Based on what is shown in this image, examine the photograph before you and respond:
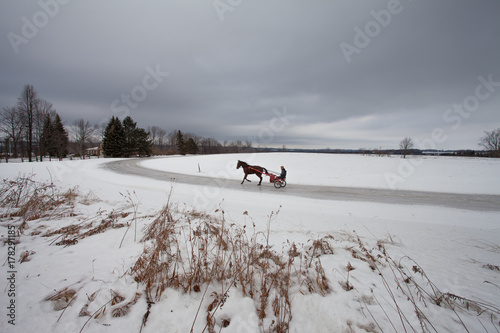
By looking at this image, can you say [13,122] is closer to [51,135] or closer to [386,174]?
[51,135]

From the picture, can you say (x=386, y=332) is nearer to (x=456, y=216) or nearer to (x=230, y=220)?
(x=230, y=220)

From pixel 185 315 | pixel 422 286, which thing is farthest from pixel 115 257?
pixel 422 286

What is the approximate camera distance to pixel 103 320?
79.7 inches

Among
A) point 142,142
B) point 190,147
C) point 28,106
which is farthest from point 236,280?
point 190,147

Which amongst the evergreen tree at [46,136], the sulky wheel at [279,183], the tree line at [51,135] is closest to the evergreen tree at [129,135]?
the tree line at [51,135]

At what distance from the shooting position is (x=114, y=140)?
1913 inches

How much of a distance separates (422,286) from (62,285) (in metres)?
5.21

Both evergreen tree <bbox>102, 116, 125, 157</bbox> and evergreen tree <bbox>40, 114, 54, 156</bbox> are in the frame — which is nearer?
evergreen tree <bbox>40, 114, 54, 156</bbox>

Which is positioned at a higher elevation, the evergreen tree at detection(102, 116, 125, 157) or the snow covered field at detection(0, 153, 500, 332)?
the evergreen tree at detection(102, 116, 125, 157)

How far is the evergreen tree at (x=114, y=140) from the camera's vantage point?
158 ft

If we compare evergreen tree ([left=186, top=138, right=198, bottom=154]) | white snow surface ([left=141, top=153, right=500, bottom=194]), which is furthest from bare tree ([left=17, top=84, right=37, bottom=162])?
evergreen tree ([left=186, top=138, right=198, bottom=154])

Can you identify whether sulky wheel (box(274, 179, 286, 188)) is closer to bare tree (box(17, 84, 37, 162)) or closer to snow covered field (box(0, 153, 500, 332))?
snow covered field (box(0, 153, 500, 332))

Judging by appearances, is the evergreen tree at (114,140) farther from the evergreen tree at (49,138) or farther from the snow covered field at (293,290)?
the snow covered field at (293,290)

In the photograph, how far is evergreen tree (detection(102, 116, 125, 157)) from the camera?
48281 millimetres
